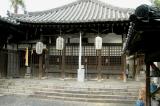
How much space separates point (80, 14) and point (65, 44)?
2.82 meters

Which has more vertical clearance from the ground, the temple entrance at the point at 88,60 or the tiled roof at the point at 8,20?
the tiled roof at the point at 8,20

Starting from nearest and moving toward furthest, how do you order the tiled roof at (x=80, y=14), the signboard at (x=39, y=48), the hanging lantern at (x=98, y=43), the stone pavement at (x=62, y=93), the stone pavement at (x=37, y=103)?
the stone pavement at (x=37, y=103), the stone pavement at (x=62, y=93), the hanging lantern at (x=98, y=43), the tiled roof at (x=80, y=14), the signboard at (x=39, y=48)

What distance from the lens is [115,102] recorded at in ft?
50.3

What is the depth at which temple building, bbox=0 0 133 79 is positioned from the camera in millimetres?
21266

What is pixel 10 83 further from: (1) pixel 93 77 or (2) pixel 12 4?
(2) pixel 12 4

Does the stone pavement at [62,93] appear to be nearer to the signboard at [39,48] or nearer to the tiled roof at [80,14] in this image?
the signboard at [39,48]

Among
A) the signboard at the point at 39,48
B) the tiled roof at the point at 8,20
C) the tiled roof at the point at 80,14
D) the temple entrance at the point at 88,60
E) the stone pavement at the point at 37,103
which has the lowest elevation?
the stone pavement at the point at 37,103

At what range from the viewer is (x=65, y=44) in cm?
2289

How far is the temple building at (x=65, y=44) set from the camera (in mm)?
21266

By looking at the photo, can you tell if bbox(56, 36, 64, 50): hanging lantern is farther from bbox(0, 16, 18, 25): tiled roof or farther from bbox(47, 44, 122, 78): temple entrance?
bbox(0, 16, 18, 25): tiled roof

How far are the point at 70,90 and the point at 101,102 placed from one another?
2.41 meters

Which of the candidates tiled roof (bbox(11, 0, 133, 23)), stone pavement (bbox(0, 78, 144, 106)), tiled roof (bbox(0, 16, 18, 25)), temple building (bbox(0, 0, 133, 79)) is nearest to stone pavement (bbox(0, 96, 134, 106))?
stone pavement (bbox(0, 78, 144, 106))

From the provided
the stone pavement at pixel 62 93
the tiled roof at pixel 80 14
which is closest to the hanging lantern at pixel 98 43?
the tiled roof at pixel 80 14

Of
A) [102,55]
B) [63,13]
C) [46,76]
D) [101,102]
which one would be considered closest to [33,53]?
[46,76]
